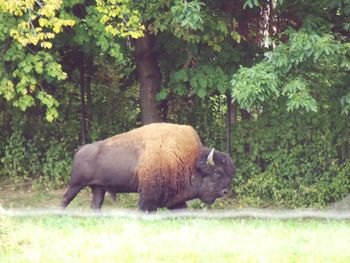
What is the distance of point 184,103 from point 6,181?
172 inches

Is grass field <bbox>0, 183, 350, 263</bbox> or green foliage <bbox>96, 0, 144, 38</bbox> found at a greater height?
green foliage <bbox>96, 0, 144, 38</bbox>

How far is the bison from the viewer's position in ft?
37.7

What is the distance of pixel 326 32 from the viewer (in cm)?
1204

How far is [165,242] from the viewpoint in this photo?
23.5 feet

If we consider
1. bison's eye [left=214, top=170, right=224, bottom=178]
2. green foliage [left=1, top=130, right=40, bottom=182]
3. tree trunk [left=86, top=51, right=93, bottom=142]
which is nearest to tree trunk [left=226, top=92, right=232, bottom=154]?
tree trunk [left=86, top=51, right=93, bottom=142]

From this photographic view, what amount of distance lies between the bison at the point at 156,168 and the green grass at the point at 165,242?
2.62m

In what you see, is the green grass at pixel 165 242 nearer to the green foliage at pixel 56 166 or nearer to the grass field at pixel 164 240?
the grass field at pixel 164 240

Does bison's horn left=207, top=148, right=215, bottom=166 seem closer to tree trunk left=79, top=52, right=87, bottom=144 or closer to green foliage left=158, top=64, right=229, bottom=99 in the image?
green foliage left=158, top=64, right=229, bottom=99

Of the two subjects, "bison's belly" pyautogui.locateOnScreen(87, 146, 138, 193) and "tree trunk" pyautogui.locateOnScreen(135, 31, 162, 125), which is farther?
"tree trunk" pyautogui.locateOnScreen(135, 31, 162, 125)

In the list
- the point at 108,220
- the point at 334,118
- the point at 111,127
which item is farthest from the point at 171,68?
the point at 108,220

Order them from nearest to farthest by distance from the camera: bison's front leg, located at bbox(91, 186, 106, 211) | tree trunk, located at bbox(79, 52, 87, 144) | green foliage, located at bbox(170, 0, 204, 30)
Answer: green foliage, located at bbox(170, 0, 204, 30) < bison's front leg, located at bbox(91, 186, 106, 211) < tree trunk, located at bbox(79, 52, 87, 144)

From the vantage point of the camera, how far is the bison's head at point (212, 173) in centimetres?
1180

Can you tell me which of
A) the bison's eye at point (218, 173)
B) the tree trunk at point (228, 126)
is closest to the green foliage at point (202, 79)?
the tree trunk at point (228, 126)

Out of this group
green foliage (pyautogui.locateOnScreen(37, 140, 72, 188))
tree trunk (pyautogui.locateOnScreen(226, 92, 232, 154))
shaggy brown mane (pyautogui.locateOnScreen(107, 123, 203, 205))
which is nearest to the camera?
shaggy brown mane (pyautogui.locateOnScreen(107, 123, 203, 205))
